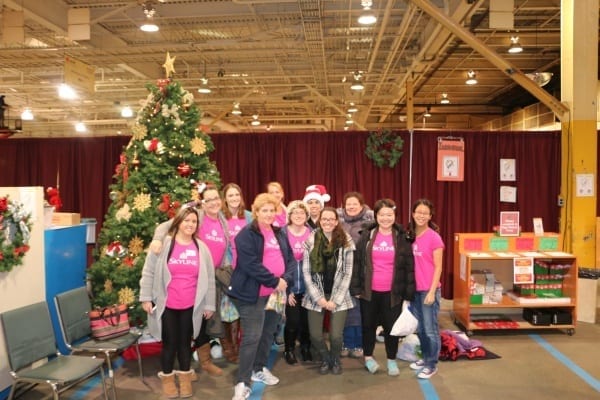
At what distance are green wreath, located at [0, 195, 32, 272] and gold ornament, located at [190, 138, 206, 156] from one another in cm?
167

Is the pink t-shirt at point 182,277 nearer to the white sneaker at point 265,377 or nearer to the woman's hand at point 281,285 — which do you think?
the woman's hand at point 281,285

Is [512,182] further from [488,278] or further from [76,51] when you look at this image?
[76,51]

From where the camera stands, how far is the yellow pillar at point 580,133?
5852 millimetres

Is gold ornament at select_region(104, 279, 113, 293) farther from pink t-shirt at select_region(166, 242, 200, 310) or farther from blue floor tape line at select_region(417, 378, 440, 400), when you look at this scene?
blue floor tape line at select_region(417, 378, 440, 400)

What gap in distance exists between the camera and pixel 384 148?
20.3ft

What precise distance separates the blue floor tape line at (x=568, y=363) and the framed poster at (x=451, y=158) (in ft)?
6.84

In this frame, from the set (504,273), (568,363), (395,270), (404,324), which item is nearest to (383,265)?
(395,270)

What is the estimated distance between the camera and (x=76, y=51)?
8.65 metres

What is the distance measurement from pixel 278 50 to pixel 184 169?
4.59m

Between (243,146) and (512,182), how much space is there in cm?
347

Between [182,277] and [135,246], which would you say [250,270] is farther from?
[135,246]

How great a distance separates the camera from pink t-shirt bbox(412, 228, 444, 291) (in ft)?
13.4

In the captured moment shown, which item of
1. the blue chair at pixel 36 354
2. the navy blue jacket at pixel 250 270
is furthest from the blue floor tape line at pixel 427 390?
the blue chair at pixel 36 354

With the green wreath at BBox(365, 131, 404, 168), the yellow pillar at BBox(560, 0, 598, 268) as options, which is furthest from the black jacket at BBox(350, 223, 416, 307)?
the yellow pillar at BBox(560, 0, 598, 268)
